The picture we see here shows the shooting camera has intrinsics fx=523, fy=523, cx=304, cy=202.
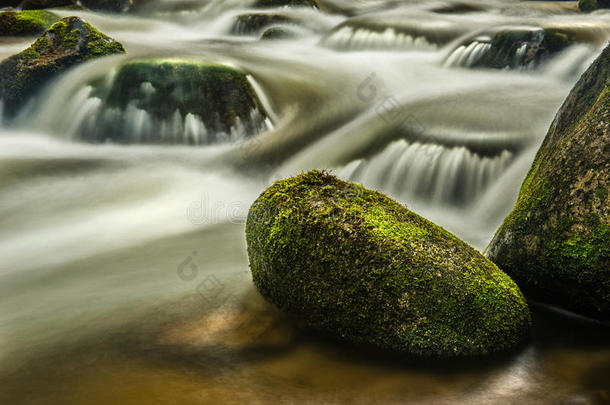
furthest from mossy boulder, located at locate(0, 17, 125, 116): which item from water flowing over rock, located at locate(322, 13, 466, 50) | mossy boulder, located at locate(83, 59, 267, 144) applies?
water flowing over rock, located at locate(322, 13, 466, 50)

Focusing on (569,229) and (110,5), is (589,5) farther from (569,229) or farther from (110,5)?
(110,5)

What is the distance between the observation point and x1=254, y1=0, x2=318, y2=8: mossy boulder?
52.3 feet

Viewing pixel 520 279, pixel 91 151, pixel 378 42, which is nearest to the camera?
pixel 520 279

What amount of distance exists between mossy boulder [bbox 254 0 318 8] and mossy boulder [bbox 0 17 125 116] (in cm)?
732

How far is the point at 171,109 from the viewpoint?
8.63m

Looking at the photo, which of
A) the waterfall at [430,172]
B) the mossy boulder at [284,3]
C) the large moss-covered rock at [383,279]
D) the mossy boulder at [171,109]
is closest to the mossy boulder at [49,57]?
the mossy boulder at [171,109]

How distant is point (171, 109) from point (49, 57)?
289 cm

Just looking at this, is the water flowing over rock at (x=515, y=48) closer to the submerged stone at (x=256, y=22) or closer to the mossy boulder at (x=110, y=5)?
→ the submerged stone at (x=256, y=22)

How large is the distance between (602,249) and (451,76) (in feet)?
27.2

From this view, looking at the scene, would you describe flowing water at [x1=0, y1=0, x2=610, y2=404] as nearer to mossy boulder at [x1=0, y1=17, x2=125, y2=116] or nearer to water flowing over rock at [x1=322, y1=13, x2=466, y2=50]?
water flowing over rock at [x1=322, y1=13, x2=466, y2=50]

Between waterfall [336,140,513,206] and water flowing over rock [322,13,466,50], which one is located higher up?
water flowing over rock [322,13,466,50]

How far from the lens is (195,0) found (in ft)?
57.9

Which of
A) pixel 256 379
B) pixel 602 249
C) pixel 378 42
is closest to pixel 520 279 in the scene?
pixel 602 249

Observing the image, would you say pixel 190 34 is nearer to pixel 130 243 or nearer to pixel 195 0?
pixel 195 0
